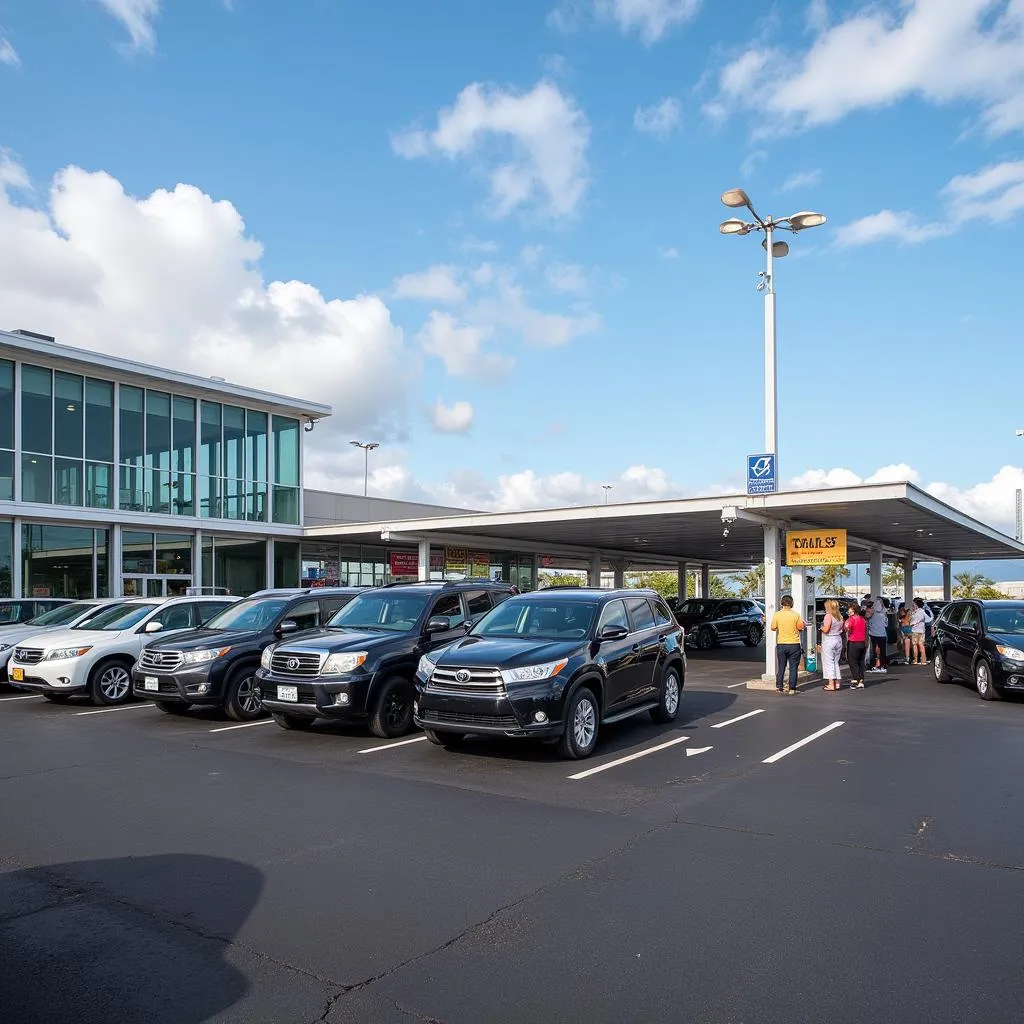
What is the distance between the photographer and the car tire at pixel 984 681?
49.2 feet

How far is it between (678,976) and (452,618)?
27.8 feet

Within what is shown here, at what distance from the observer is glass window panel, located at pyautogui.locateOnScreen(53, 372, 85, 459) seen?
24.0 metres

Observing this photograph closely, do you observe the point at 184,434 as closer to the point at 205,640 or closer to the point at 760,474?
the point at 205,640

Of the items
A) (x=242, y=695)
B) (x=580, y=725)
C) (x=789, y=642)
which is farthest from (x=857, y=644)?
(x=242, y=695)

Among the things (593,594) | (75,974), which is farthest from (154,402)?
(75,974)

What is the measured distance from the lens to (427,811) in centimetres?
750

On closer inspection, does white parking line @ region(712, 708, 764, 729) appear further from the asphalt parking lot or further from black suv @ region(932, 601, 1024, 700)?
black suv @ region(932, 601, 1024, 700)

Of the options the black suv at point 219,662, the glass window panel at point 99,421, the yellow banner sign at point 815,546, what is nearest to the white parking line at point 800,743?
the yellow banner sign at point 815,546

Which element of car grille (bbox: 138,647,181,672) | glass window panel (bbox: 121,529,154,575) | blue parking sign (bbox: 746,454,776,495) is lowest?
car grille (bbox: 138,647,181,672)

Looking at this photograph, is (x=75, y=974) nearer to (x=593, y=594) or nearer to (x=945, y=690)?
(x=593, y=594)

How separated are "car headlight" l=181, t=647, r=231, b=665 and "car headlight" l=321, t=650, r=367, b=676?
91.7 inches

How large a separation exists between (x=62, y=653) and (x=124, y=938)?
34.3 feet

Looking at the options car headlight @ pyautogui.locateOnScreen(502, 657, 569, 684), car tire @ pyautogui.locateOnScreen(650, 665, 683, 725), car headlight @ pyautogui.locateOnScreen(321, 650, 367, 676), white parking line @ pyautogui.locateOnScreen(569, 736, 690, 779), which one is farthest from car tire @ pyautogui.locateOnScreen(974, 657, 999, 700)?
car headlight @ pyautogui.locateOnScreen(321, 650, 367, 676)

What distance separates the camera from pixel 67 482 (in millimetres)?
24016
